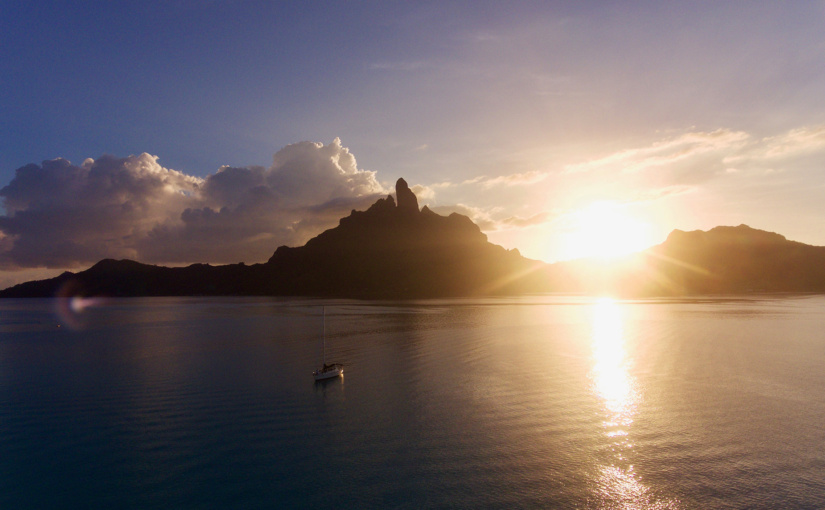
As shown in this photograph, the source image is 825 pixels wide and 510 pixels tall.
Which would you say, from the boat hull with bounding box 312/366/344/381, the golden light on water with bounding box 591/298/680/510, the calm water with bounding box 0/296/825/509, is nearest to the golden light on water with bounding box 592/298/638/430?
the golden light on water with bounding box 591/298/680/510

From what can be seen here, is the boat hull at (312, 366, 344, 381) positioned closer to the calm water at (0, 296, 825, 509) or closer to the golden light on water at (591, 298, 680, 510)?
the calm water at (0, 296, 825, 509)

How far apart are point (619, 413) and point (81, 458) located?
1244 inches

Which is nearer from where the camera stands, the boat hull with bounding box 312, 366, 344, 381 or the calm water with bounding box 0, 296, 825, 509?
the calm water with bounding box 0, 296, 825, 509

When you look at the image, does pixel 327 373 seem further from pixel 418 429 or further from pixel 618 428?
pixel 618 428

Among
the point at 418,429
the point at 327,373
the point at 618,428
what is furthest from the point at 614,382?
the point at 327,373

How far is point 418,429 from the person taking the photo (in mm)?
25250

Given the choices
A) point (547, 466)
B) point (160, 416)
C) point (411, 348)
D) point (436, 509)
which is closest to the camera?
point (436, 509)

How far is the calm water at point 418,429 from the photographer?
18250 millimetres

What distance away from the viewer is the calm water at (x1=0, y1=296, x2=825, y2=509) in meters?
18.2

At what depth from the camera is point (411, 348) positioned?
2146 inches

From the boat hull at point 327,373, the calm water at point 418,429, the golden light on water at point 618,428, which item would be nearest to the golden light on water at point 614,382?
the golden light on water at point 618,428

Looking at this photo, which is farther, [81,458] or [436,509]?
[81,458]

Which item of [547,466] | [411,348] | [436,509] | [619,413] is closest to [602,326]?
[411,348]

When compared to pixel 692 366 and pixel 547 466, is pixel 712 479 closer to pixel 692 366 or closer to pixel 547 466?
pixel 547 466
